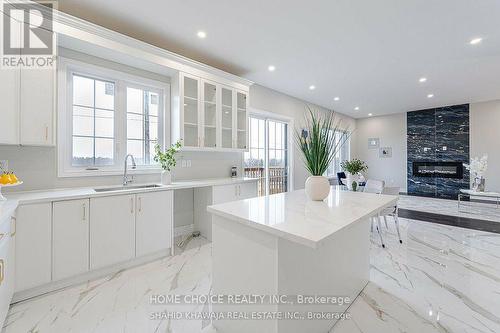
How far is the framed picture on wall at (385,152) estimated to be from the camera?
8016mm

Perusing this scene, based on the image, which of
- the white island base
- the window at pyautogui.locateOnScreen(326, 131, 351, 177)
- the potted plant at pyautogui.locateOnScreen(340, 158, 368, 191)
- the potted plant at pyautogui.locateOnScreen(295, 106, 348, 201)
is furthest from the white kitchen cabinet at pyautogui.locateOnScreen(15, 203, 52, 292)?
the window at pyautogui.locateOnScreen(326, 131, 351, 177)

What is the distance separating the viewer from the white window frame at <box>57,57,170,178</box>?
2492 millimetres

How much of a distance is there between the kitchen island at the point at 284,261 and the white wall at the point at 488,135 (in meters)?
7.26

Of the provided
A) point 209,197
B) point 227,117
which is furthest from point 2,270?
point 227,117

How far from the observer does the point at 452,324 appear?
1.64 meters

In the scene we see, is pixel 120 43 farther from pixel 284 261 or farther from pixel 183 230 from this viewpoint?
pixel 284 261

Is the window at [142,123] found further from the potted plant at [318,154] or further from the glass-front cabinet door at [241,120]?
the potted plant at [318,154]

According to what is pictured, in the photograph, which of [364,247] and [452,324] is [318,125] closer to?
[364,247]

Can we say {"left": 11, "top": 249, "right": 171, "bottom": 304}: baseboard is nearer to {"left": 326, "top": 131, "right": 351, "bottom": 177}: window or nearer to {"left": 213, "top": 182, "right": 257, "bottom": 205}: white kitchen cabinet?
{"left": 213, "top": 182, "right": 257, "bottom": 205}: white kitchen cabinet

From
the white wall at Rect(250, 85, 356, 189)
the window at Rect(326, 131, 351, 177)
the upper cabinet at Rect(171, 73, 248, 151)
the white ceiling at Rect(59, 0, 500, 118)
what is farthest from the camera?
the window at Rect(326, 131, 351, 177)

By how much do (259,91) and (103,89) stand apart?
285 centimetres

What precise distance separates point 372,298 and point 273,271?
1.35m

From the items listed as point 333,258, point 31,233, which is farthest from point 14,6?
point 333,258

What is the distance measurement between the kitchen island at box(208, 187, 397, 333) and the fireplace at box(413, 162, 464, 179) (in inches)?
283
